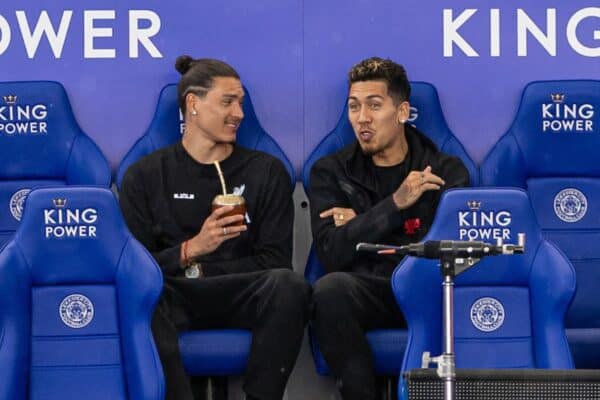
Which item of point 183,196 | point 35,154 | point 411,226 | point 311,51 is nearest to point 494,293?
point 411,226

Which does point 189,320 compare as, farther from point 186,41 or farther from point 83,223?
point 186,41

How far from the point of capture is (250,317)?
21.5ft

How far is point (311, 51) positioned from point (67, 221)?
185cm

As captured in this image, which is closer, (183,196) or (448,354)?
(448,354)

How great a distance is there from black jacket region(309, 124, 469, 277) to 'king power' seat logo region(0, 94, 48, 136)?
122 cm

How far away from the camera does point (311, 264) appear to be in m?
7.03

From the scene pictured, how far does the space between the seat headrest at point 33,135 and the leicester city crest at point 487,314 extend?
2.01 metres

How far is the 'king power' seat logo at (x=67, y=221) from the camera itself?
6.18 metres

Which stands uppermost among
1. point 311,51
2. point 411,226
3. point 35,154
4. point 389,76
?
point 311,51

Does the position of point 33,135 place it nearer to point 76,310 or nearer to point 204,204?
point 204,204

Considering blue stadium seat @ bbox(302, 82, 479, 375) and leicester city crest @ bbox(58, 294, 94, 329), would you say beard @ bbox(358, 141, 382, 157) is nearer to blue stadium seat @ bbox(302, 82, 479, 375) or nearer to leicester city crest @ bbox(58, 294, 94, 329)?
blue stadium seat @ bbox(302, 82, 479, 375)

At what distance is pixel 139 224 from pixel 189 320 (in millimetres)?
502

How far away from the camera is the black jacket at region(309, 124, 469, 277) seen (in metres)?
6.72

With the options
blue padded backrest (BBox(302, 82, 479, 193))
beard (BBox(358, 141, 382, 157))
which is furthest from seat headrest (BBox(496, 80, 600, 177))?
beard (BBox(358, 141, 382, 157))
